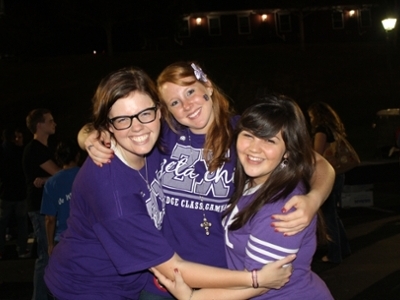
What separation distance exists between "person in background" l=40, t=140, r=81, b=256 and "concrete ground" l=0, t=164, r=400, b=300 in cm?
180

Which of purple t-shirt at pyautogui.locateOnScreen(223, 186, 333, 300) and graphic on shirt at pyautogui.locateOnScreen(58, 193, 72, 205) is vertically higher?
purple t-shirt at pyautogui.locateOnScreen(223, 186, 333, 300)

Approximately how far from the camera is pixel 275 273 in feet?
8.71

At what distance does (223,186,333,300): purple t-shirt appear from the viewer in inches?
106

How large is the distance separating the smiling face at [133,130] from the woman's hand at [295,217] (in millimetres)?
647

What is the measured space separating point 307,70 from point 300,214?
35.8 m

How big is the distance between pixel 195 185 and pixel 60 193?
309cm

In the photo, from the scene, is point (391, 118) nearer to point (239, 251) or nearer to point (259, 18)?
point (239, 251)

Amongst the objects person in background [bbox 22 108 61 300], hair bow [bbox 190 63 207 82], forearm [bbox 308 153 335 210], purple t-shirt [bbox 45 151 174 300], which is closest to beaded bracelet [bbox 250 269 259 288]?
purple t-shirt [bbox 45 151 174 300]

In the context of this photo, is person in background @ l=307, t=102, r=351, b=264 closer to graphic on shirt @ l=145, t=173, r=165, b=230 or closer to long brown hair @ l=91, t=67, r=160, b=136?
graphic on shirt @ l=145, t=173, r=165, b=230

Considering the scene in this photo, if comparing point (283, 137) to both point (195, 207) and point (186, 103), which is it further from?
point (186, 103)

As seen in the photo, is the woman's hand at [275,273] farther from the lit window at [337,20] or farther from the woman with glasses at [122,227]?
the lit window at [337,20]

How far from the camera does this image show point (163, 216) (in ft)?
10.8

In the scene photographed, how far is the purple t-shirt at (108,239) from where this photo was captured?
2.66 meters

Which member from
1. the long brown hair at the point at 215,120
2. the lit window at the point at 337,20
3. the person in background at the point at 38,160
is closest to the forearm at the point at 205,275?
the long brown hair at the point at 215,120
